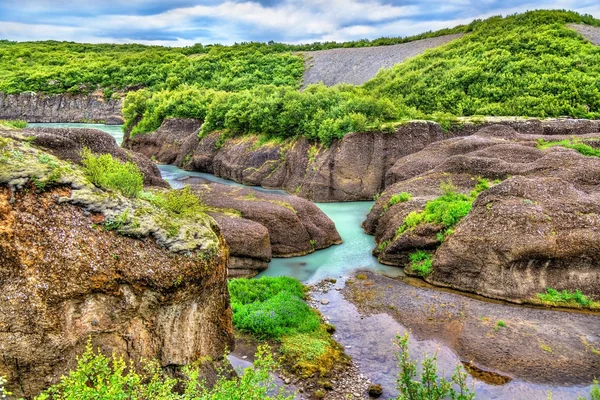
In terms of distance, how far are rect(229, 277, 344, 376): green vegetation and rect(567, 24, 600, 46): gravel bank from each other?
2427 inches

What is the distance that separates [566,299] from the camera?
19.6 m

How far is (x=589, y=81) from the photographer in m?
52.6

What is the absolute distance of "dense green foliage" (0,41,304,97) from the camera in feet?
317

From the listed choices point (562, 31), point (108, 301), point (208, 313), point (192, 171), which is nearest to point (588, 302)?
point (208, 313)

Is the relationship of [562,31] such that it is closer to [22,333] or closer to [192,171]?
[192,171]

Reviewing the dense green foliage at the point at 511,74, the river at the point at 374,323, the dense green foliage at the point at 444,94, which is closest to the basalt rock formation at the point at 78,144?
the river at the point at 374,323

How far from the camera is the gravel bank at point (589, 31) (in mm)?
62656

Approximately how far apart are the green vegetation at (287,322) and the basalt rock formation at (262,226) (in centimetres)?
239

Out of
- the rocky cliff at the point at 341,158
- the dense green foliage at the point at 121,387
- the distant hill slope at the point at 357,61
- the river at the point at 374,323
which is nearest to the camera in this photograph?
the dense green foliage at the point at 121,387

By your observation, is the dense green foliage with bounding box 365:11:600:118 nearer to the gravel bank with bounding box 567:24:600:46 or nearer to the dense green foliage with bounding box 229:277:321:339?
the gravel bank with bounding box 567:24:600:46

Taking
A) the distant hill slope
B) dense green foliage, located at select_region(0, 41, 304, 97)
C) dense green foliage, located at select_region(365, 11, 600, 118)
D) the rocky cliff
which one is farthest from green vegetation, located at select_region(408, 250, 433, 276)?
dense green foliage, located at select_region(0, 41, 304, 97)

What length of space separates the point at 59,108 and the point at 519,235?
3845 inches

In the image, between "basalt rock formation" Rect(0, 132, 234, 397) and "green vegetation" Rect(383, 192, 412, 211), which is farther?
"green vegetation" Rect(383, 192, 412, 211)

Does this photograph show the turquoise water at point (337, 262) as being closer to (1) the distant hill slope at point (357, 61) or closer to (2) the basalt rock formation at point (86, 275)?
(2) the basalt rock formation at point (86, 275)
